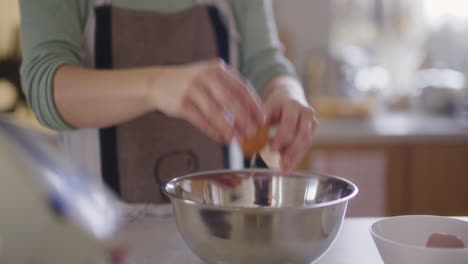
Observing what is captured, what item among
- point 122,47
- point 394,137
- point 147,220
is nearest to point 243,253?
point 147,220

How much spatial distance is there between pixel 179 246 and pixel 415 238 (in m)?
0.33

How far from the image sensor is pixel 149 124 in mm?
974

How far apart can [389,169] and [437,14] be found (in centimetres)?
109

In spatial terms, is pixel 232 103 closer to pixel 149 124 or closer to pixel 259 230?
pixel 259 230

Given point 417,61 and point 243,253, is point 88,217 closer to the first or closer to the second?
point 243,253

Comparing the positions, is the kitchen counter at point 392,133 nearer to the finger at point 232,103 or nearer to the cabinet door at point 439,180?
the cabinet door at point 439,180

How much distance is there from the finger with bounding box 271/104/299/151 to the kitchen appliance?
0.37 meters

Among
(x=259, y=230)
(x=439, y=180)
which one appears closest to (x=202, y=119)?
(x=259, y=230)

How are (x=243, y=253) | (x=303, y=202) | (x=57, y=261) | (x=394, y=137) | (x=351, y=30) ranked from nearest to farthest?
1. (x=57, y=261)
2. (x=243, y=253)
3. (x=303, y=202)
4. (x=394, y=137)
5. (x=351, y=30)

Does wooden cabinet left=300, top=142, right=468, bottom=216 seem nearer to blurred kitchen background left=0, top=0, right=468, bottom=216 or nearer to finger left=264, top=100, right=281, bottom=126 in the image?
blurred kitchen background left=0, top=0, right=468, bottom=216

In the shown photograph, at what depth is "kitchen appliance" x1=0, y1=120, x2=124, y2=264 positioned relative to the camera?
1.10 ft

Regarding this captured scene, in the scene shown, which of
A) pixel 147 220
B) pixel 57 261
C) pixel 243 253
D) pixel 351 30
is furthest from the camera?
pixel 351 30

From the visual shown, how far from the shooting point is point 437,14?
253 cm

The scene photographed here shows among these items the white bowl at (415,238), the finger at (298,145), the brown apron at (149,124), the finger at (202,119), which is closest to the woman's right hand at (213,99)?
the finger at (202,119)
